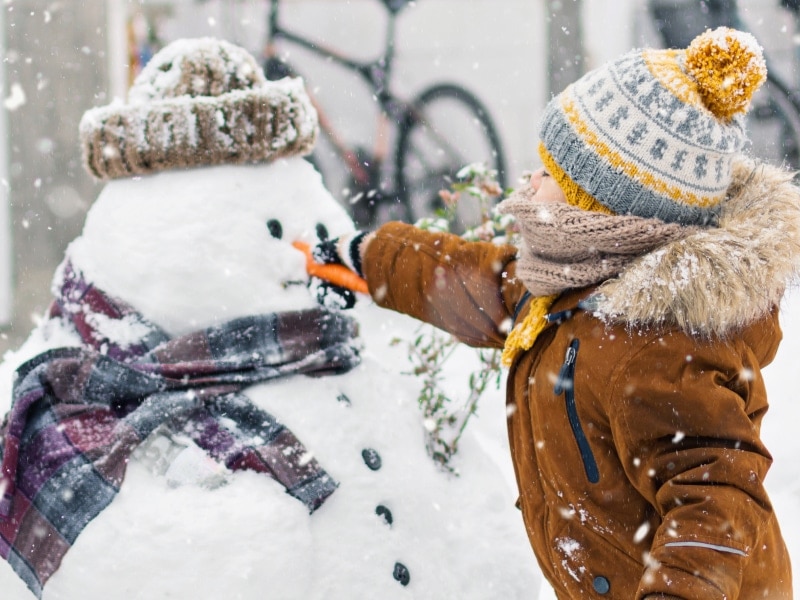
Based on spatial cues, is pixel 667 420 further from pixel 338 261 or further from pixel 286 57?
pixel 286 57

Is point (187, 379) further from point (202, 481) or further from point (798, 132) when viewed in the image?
point (798, 132)

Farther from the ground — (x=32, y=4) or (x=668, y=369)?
(x=668, y=369)

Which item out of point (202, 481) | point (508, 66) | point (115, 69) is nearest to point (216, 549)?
point (202, 481)

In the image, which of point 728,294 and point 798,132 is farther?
point 798,132

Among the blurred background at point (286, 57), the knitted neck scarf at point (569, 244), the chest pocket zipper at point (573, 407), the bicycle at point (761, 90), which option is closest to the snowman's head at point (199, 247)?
the knitted neck scarf at point (569, 244)

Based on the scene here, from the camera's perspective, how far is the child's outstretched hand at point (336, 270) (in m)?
1.88

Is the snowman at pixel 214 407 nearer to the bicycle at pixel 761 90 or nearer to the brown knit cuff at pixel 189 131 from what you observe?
the brown knit cuff at pixel 189 131

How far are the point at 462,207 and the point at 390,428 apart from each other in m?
3.14

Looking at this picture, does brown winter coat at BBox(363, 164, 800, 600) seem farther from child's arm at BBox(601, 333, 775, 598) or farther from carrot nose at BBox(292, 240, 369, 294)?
carrot nose at BBox(292, 240, 369, 294)

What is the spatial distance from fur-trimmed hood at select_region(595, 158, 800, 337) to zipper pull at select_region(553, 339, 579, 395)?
90 mm

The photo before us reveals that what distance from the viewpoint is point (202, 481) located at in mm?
1604

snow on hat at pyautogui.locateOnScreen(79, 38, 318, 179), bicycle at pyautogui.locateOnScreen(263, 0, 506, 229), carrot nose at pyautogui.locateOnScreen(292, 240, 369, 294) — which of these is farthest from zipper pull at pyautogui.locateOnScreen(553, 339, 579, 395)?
bicycle at pyautogui.locateOnScreen(263, 0, 506, 229)

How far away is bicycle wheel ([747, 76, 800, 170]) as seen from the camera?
445 centimetres

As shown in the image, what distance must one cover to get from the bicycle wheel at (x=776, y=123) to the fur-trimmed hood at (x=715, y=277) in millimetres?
3399
